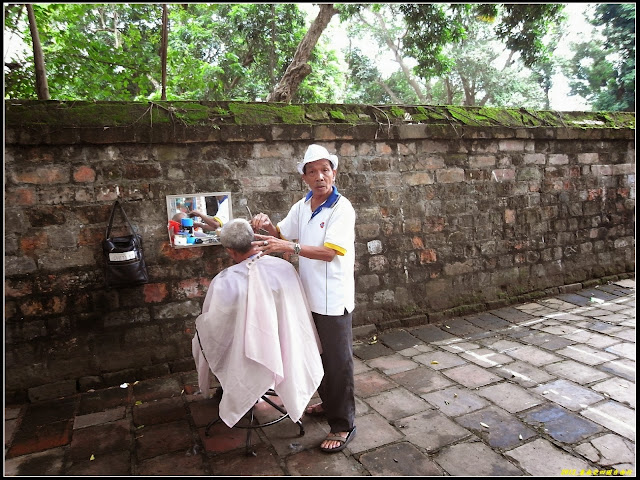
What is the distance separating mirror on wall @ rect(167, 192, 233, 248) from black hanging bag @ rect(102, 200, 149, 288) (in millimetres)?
364

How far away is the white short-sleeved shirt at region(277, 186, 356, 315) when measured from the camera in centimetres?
249

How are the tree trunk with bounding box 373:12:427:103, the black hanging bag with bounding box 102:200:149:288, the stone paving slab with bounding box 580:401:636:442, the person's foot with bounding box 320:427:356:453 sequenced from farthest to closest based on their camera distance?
the tree trunk with bounding box 373:12:427:103 → the black hanging bag with bounding box 102:200:149:288 → the stone paving slab with bounding box 580:401:636:442 → the person's foot with bounding box 320:427:356:453

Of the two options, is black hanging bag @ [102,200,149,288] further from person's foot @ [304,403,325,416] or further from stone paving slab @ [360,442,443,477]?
stone paving slab @ [360,442,443,477]

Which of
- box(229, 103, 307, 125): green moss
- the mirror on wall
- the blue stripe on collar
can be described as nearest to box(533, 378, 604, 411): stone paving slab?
the blue stripe on collar

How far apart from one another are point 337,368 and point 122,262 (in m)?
1.81

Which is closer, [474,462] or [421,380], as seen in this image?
[474,462]

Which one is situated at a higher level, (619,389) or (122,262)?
(122,262)

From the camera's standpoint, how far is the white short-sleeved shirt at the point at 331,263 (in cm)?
249

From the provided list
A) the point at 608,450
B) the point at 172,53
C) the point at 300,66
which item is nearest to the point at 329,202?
the point at 608,450

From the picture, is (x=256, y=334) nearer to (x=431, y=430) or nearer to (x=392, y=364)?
(x=431, y=430)

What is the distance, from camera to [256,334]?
2.37 meters

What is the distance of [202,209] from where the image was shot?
3.64m

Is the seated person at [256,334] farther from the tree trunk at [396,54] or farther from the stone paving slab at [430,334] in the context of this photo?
the tree trunk at [396,54]

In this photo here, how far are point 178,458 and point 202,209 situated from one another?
6.36 feet
